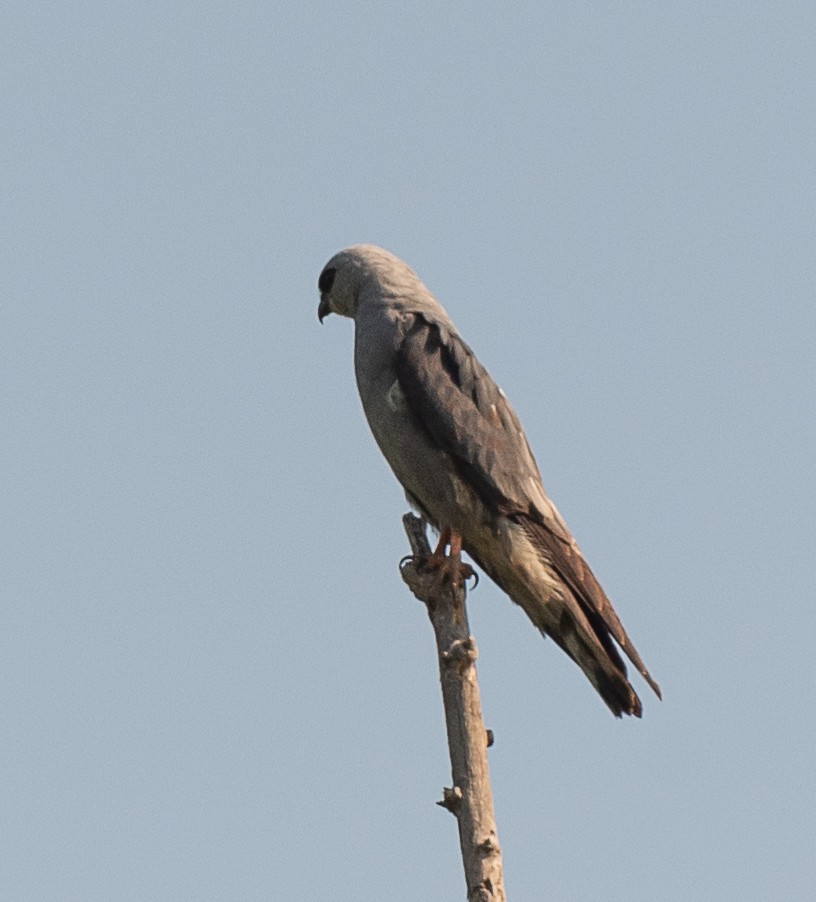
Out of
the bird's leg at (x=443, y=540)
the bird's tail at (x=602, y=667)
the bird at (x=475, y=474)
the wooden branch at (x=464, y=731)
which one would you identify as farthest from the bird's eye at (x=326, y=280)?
the wooden branch at (x=464, y=731)

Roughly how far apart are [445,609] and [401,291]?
3.10m

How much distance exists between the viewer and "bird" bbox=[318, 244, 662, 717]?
6762 mm

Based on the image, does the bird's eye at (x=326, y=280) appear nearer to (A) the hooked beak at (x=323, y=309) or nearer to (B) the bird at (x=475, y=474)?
(A) the hooked beak at (x=323, y=309)

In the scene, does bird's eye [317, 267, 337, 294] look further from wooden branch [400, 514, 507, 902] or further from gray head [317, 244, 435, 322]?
wooden branch [400, 514, 507, 902]

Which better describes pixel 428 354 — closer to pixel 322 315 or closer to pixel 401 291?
pixel 401 291

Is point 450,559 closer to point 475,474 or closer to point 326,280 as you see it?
point 475,474

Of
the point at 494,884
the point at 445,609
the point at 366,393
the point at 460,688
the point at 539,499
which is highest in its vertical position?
the point at 366,393

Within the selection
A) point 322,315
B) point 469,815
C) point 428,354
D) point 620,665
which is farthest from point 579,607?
point 322,315

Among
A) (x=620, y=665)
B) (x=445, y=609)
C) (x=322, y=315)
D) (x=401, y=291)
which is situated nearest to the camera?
(x=445, y=609)

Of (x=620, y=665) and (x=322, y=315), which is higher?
(x=322, y=315)

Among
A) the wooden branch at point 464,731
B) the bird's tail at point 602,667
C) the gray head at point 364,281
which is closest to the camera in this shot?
the wooden branch at point 464,731

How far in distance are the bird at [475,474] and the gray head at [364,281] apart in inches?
17.2

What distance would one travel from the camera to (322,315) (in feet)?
30.7

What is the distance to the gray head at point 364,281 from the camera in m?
8.18
